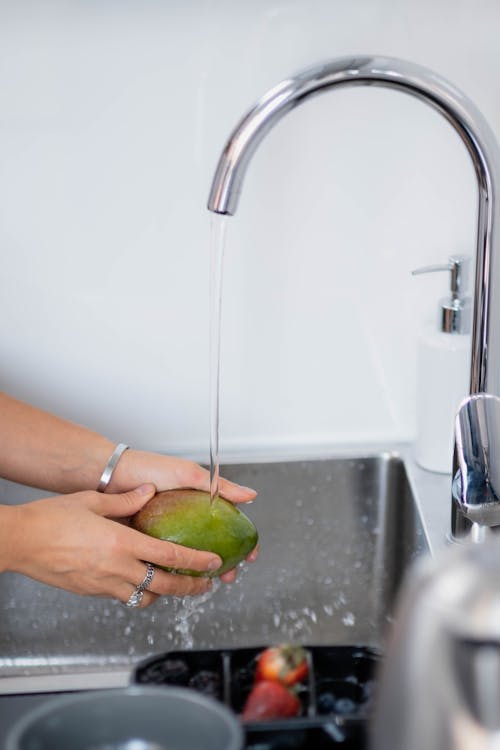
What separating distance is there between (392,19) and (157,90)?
0.25 meters

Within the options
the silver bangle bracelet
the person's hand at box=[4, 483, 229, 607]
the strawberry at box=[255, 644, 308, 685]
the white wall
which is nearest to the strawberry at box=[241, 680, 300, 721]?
the strawberry at box=[255, 644, 308, 685]

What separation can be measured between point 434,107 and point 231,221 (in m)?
0.31

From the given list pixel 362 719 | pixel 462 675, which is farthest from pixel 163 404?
pixel 462 675

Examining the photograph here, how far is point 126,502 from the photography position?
3.33ft

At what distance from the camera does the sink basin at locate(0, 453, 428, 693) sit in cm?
116

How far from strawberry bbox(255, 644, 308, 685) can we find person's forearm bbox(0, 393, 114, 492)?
0.38 m

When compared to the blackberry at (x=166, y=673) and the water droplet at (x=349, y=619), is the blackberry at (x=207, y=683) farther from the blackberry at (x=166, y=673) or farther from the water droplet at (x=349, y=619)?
the water droplet at (x=349, y=619)

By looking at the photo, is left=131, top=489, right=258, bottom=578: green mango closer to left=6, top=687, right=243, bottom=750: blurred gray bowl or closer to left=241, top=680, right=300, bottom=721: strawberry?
left=241, top=680, right=300, bottom=721: strawberry

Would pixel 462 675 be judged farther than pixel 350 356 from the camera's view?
No

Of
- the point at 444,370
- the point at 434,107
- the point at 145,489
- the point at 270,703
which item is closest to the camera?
the point at 270,703

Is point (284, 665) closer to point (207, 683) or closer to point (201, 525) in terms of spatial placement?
point (207, 683)

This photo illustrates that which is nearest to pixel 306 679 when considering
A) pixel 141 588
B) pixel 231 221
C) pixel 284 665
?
pixel 284 665

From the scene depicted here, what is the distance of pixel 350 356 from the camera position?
4.07 feet

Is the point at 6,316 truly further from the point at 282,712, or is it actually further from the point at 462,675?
the point at 462,675
